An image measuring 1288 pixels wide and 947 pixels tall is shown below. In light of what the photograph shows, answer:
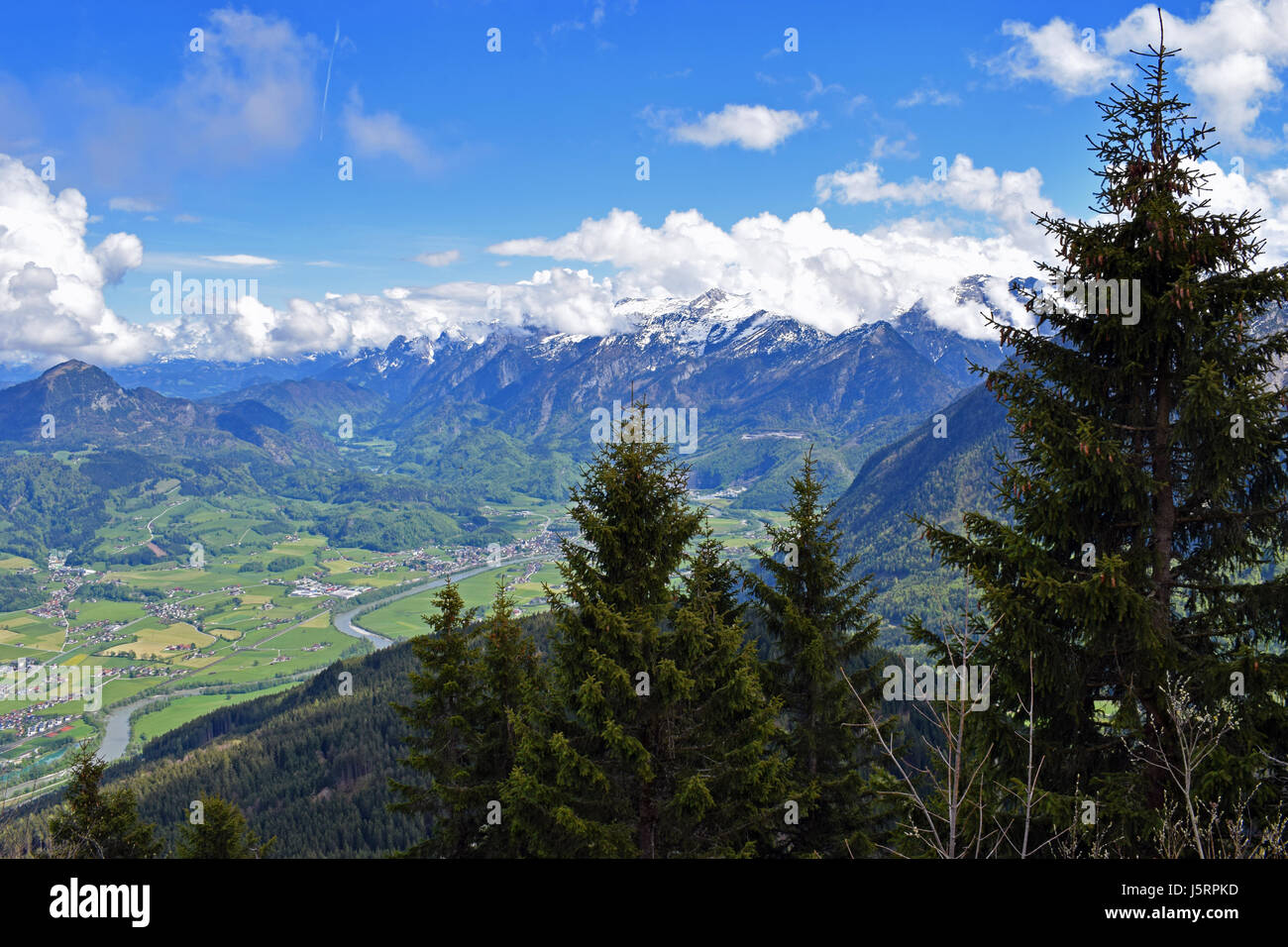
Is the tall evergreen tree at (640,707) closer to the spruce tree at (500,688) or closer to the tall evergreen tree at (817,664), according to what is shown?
the tall evergreen tree at (817,664)

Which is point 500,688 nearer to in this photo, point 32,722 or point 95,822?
point 95,822

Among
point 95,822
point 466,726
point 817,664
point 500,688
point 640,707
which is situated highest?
point 817,664

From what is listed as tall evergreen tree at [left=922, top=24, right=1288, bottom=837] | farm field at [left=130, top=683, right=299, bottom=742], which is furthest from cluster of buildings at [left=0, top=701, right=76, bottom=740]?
tall evergreen tree at [left=922, top=24, right=1288, bottom=837]

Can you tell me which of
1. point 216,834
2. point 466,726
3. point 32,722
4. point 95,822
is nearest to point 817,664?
point 466,726

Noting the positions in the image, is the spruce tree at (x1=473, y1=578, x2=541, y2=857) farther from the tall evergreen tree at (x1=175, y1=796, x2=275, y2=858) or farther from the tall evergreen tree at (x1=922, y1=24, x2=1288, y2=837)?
the tall evergreen tree at (x1=922, y1=24, x2=1288, y2=837)

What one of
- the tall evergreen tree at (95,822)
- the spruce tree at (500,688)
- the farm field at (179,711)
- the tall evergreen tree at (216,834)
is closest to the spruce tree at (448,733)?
the spruce tree at (500,688)
